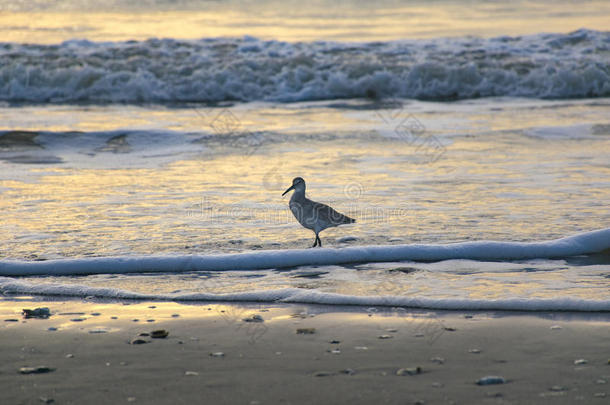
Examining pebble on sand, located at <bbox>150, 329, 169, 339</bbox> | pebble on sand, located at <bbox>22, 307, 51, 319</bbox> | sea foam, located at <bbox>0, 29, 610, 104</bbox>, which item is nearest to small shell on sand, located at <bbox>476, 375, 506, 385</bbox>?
pebble on sand, located at <bbox>150, 329, 169, 339</bbox>

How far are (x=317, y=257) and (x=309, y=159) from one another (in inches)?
229

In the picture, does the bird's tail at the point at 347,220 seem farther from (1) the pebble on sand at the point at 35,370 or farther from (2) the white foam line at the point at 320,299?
(1) the pebble on sand at the point at 35,370

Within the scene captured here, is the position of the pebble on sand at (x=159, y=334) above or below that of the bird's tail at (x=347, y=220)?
below

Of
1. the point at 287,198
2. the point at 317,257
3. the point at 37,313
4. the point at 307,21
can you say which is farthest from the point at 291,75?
the point at 37,313

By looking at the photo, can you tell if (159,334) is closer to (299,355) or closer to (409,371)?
(299,355)

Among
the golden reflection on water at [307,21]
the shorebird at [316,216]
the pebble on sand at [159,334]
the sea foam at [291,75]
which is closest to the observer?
the pebble on sand at [159,334]

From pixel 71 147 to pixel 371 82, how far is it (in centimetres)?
1067

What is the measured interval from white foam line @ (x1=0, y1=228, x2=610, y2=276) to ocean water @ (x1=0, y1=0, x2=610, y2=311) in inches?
0.7

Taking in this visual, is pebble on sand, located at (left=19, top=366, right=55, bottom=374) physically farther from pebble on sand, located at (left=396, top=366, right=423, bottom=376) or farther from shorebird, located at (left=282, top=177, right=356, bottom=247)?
shorebird, located at (left=282, top=177, right=356, bottom=247)

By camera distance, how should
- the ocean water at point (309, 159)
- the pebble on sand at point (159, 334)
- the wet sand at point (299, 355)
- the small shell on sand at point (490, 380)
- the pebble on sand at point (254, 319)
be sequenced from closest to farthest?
1. the wet sand at point (299, 355)
2. the small shell on sand at point (490, 380)
3. the pebble on sand at point (159, 334)
4. the pebble on sand at point (254, 319)
5. the ocean water at point (309, 159)

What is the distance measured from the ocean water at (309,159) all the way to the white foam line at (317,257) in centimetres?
2

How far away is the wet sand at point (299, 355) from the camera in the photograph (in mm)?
3939

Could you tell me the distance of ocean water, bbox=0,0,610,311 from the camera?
254 inches

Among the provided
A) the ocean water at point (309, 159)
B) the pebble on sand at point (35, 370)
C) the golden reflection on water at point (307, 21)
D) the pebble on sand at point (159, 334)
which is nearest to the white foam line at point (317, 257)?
the ocean water at point (309, 159)
